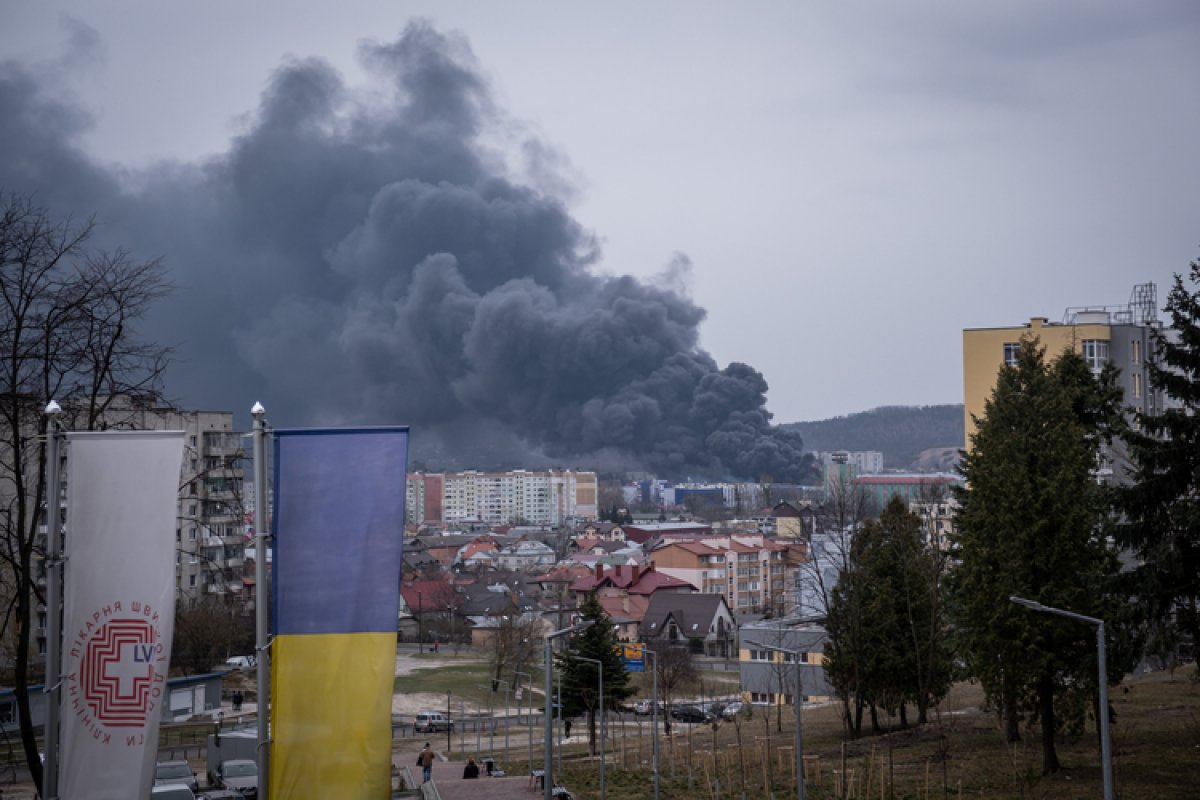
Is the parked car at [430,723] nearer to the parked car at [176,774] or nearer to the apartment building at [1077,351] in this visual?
the parked car at [176,774]

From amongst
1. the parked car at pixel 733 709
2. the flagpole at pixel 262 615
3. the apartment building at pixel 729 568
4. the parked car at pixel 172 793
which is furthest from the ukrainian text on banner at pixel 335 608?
the apartment building at pixel 729 568

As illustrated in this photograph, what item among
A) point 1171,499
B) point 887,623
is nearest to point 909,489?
point 887,623

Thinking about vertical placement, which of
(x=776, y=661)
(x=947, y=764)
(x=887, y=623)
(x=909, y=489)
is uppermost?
(x=909, y=489)

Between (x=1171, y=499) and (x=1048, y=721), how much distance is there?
161 inches

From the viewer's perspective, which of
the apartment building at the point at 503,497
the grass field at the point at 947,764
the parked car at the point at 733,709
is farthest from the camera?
the apartment building at the point at 503,497

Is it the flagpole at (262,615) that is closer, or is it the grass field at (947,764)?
the flagpole at (262,615)

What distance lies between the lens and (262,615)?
8383 millimetres

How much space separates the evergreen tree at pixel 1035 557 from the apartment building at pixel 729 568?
179 ft

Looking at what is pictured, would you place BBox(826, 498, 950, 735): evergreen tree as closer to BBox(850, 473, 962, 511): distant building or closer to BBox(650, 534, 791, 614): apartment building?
BBox(850, 473, 962, 511): distant building

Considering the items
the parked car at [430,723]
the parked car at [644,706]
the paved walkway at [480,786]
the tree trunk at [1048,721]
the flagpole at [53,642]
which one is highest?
the flagpole at [53,642]

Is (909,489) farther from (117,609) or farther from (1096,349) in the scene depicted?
(117,609)

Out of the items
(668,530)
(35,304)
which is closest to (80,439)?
(35,304)

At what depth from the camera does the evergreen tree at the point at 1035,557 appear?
58.5ft

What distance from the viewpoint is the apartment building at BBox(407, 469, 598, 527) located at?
165 m
